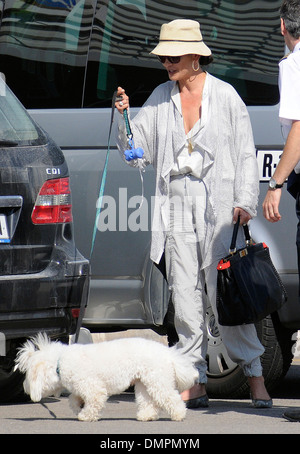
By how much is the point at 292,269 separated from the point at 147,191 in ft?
2.95

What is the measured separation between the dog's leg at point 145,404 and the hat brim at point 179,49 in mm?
1669

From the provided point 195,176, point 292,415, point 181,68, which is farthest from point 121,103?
point 292,415

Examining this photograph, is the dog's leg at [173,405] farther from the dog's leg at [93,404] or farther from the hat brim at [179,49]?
the hat brim at [179,49]

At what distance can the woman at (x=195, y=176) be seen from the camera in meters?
6.30

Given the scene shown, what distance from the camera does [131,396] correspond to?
7.10 metres

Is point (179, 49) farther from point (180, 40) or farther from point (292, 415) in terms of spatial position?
point (292, 415)

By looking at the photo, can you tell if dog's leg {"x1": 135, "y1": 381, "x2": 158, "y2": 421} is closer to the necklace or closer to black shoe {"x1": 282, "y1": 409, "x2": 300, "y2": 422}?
black shoe {"x1": 282, "y1": 409, "x2": 300, "y2": 422}

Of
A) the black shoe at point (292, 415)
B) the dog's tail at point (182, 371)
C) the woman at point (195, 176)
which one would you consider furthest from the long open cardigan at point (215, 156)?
the black shoe at point (292, 415)

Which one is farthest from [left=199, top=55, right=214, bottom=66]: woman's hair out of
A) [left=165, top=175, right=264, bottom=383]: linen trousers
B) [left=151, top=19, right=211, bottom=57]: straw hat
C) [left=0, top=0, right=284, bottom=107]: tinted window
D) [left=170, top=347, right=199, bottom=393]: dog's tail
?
[left=170, top=347, right=199, bottom=393]: dog's tail

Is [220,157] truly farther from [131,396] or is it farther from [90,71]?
[131,396]

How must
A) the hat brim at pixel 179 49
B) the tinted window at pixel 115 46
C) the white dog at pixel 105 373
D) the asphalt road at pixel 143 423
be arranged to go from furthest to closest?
the tinted window at pixel 115 46 → the hat brim at pixel 179 49 → the white dog at pixel 105 373 → the asphalt road at pixel 143 423

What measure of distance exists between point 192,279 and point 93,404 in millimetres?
964

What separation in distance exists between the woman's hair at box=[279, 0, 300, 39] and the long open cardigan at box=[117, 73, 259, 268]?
A: 67cm
